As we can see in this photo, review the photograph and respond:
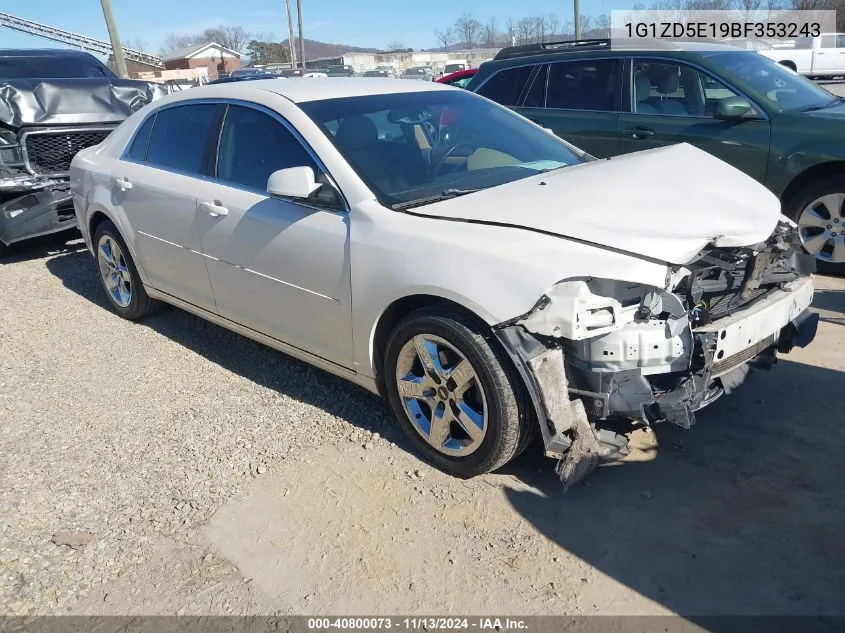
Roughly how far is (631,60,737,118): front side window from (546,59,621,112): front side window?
210 millimetres

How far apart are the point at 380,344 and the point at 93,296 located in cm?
393

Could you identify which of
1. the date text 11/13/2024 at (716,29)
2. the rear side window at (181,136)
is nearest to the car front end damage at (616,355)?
the rear side window at (181,136)

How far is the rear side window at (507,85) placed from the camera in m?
7.30

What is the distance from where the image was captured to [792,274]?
3.59 meters

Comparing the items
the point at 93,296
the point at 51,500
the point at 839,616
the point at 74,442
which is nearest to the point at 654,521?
the point at 839,616

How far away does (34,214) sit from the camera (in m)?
7.21

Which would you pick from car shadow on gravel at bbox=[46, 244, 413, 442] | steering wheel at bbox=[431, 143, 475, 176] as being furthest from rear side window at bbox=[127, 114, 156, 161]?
steering wheel at bbox=[431, 143, 475, 176]

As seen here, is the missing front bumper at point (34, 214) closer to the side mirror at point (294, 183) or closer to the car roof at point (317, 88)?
the car roof at point (317, 88)

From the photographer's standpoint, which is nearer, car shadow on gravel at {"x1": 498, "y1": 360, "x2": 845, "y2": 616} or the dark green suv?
car shadow on gravel at {"x1": 498, "y1": 360, "x2": 845, "y2": 616}

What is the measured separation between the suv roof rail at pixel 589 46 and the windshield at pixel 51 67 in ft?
17.8

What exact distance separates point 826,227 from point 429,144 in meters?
3.57

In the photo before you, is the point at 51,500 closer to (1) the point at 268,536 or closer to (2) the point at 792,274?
(1) the point at 268,536

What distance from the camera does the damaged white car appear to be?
2.89m

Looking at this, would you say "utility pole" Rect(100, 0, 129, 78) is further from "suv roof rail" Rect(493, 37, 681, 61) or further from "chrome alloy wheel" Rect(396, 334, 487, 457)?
"chrome alloy wheel" Rect(396, 334, 487, 457)
